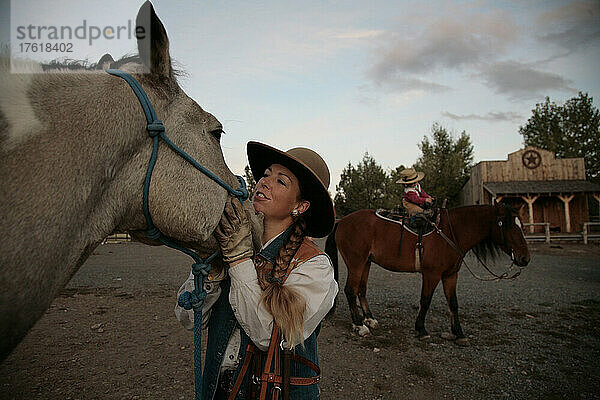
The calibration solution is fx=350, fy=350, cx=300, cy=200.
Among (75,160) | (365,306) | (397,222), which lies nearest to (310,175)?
(75,160)

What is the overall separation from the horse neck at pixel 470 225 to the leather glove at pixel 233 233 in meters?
5.01

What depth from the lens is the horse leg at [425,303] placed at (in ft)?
17.1

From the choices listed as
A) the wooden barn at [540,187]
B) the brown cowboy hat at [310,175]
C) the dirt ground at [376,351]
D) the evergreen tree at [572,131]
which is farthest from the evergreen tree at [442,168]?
the brown cowboy hat at [310,175]

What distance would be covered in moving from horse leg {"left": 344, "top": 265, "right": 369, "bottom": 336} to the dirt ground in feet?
0.52

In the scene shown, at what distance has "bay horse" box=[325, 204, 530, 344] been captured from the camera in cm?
541

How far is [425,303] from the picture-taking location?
17.3 feet

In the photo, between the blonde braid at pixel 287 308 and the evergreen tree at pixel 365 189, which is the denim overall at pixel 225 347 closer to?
the blonde braid at pixel 287 308

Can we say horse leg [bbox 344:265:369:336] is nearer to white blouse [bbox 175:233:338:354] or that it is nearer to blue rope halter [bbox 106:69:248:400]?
white blouse [bbox 175:233:338:354]

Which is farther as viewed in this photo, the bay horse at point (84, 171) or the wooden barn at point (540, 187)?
the wooden barn at point (540, 187)

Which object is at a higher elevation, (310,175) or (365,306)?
(310,175)

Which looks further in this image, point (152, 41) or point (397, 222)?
point (397, 222)

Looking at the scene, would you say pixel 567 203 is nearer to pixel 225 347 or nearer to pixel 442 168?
pixel 442 168

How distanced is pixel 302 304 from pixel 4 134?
112 cm

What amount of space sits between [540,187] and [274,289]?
77.2 ft
